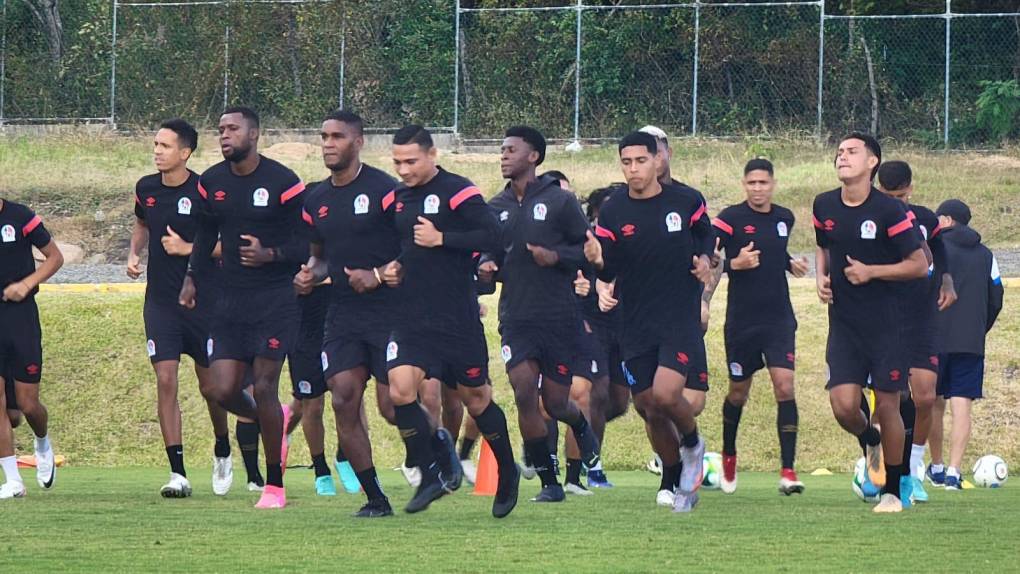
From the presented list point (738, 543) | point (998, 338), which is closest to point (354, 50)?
point (998, 338)

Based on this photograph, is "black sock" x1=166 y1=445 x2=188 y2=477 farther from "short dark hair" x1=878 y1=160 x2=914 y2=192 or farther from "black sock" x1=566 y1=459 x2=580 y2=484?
"short dark hair" x1=878 y1=160 x2=914 y2=192

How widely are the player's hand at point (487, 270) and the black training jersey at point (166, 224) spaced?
2077mm

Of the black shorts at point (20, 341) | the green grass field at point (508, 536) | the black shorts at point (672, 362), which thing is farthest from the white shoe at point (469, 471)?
the black shorts at point (20, 341)

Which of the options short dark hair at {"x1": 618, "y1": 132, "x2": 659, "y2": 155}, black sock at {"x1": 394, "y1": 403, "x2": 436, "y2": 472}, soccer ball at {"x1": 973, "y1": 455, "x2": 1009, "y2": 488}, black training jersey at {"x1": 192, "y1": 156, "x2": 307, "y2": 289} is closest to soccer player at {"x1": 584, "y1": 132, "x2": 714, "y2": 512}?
short dark hair at {"x1": 618, "y1": 132, "x2": 659, "y2": 155}

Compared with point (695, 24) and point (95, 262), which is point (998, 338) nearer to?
point (695, 24)

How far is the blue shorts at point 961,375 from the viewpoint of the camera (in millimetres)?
14195

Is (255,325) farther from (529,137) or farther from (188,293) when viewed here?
(529,137)

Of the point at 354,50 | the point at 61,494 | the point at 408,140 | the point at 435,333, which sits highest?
the point at 354,50

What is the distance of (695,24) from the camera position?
26.6m

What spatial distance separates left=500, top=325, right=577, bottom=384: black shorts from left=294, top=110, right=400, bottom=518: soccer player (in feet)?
3.36

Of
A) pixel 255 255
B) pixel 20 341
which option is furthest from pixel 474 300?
pixel 20 341

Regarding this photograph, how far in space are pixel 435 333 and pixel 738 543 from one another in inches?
89.3

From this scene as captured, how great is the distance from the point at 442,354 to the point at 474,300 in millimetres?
447

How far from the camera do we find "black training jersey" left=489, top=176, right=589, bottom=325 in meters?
11.5
